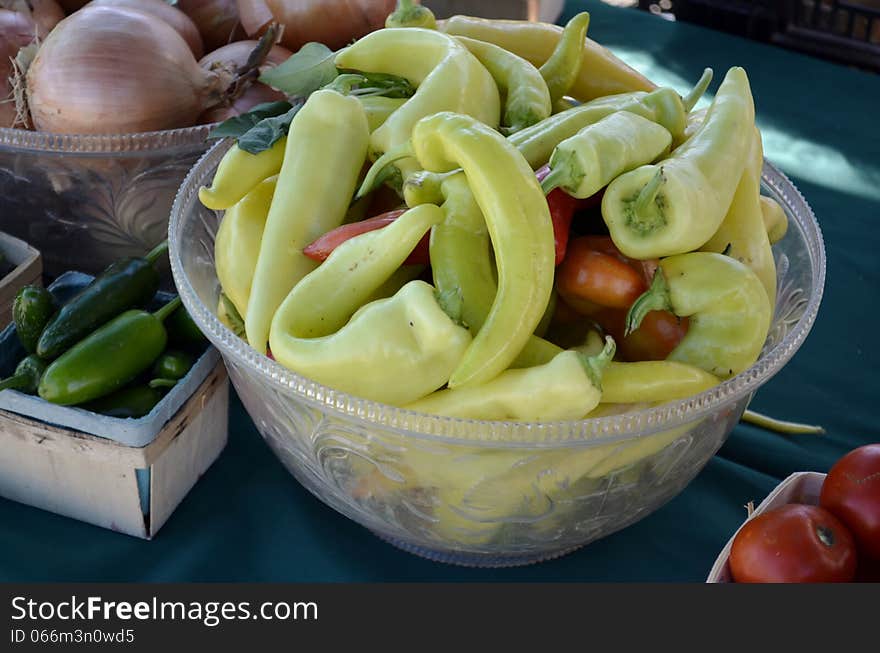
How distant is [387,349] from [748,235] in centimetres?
26

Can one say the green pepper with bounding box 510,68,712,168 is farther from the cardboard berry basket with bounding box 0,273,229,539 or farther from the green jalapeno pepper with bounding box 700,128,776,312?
the cardboard berry basket with bounding box 0,273,229,539

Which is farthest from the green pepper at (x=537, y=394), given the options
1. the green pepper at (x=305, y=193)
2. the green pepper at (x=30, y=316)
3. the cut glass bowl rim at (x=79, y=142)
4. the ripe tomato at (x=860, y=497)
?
the cut glass bowl rim at (x=79, y=142)

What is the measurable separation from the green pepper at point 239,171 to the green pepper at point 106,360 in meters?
0.12

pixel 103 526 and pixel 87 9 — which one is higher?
pixel 87 9

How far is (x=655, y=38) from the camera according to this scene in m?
1.47

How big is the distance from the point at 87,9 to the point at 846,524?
766 mm

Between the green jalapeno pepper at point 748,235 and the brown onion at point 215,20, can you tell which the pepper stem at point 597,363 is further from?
the brown onion at point 215,20

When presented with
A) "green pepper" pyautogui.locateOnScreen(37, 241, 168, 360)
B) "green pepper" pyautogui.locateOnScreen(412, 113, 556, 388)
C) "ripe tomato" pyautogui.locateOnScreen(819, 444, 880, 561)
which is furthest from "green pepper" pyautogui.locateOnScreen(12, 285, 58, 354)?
"ripe tomato" pyautogui.locateOnScreen(819, 444, 880, 561)

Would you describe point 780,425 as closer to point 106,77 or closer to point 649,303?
point 649,303

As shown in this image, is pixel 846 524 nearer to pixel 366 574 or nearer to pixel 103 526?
pixel 366 574

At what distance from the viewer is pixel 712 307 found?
566 millimetres

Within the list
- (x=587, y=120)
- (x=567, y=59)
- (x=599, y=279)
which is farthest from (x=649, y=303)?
(x=567, y=59)

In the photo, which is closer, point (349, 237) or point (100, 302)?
point (349, 237)

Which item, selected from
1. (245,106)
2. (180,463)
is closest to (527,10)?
(245,106)
